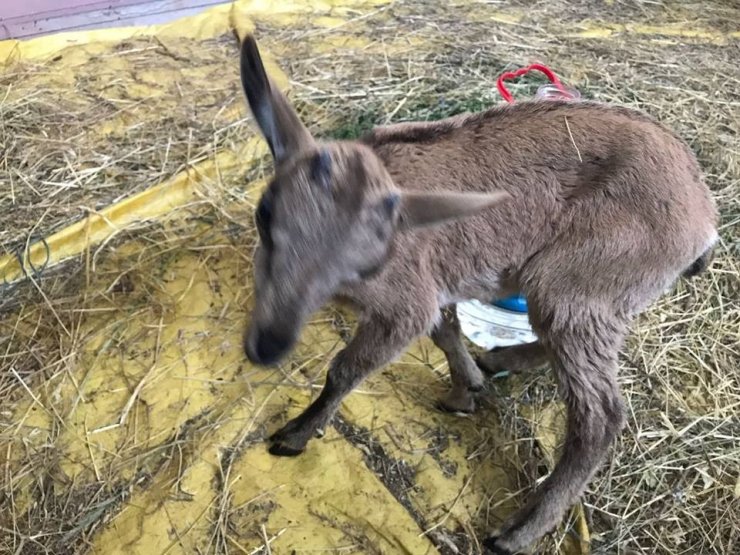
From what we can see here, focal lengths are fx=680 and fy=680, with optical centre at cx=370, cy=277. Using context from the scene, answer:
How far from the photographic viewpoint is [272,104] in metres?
2.33

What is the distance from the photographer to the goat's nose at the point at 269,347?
Answer: 85.0 inches

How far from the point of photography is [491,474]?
3074 mm

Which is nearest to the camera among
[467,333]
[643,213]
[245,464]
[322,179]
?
[322,179]

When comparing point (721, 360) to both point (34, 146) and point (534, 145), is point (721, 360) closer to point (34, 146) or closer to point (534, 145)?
point (534, 145)

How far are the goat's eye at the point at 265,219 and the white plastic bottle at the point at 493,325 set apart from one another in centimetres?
164

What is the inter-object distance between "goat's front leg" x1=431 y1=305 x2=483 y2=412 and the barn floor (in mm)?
99

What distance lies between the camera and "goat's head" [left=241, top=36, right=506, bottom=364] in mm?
2096

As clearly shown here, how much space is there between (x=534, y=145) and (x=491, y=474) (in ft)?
4.82

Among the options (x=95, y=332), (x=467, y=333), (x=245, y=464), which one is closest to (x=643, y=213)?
(x=467, y=333)

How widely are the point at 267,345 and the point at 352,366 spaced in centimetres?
68

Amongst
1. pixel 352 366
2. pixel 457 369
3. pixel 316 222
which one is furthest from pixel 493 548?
pixel 316 222

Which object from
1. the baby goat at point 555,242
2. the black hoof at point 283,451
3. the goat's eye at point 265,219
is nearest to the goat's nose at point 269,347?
the goat's eye at point 265,219

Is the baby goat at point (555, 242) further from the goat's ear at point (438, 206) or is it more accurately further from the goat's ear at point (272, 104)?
the goat's ear at point (438, 206)

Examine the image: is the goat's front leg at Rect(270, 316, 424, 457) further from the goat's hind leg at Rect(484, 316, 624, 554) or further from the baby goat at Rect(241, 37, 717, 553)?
the goat's hind leg at Rect(484, 316, 624, 554)
